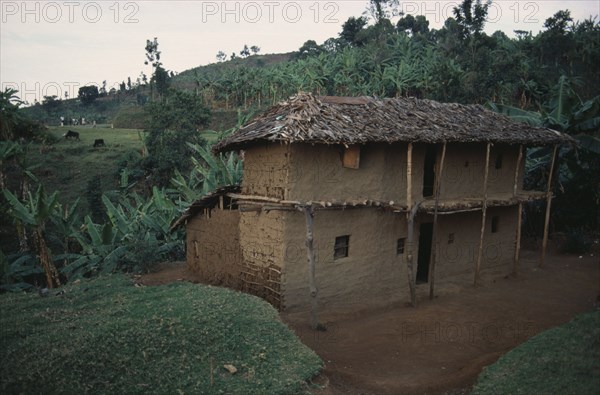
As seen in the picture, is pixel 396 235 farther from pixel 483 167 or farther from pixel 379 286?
pixel 483 167

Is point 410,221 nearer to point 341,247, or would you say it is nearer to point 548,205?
point 341,247

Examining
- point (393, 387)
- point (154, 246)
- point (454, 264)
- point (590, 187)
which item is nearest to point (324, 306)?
point (393, 387)

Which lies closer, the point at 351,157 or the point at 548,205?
the point at 351,157

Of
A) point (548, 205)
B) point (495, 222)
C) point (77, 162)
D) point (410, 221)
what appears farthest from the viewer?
point (77, 162)

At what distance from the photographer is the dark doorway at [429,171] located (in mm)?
14641

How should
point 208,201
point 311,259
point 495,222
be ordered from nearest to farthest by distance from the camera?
point 311,259, point 208,201, point 495,222

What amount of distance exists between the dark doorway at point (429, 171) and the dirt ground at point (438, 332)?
118 inches

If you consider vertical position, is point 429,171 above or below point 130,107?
below

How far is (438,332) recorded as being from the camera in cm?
1131

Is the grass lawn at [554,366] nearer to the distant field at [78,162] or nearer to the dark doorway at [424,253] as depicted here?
the dark doorway at [424,253]

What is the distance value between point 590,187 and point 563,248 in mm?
3056

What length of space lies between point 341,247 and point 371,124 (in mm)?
3231

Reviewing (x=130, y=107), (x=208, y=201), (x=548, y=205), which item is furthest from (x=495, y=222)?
(x=130, y=107)

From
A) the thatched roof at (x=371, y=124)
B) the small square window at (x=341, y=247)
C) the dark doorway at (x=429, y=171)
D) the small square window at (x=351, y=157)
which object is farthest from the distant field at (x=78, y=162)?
the small square window at (x=351, y=157)
